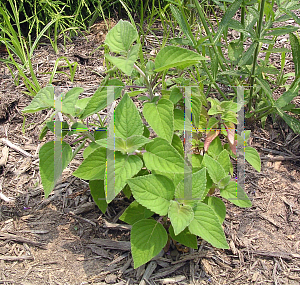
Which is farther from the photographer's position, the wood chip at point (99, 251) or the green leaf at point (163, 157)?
the wood chip at point (99, 251)

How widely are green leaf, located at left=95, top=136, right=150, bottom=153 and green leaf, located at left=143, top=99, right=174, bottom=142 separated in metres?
0.09

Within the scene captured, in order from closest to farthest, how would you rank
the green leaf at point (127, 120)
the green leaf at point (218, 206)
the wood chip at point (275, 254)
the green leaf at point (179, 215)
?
1. the green leaf at point (179, 215)
2. the green leaf at point (127, 120)
3. the green leaf at point (218, 206)
4. the wood chip at point (275, 254)

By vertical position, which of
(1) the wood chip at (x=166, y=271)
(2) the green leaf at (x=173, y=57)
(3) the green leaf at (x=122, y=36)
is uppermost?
(3) the green leaf at (x=122, y=36)

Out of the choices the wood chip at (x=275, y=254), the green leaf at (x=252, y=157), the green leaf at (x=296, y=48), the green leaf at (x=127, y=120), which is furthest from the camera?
the green leaf at (x=296, y=48)

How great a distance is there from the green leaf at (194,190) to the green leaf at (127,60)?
1.61ft

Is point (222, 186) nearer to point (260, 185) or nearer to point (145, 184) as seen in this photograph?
point (145, 184)

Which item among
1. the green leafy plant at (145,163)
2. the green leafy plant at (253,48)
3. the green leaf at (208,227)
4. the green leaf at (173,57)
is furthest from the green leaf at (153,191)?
the green leafy plant at (253,48)

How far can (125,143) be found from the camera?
136cm

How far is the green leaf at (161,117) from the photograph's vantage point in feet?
4.50

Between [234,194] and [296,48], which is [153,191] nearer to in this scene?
[234,194]

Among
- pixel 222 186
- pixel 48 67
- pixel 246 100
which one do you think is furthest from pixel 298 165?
pixel 48 67

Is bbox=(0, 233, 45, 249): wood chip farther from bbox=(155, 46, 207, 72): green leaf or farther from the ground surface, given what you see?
bbox=(155, 46, 207, 72): green leaf

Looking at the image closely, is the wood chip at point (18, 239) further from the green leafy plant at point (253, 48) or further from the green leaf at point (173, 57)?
the green leafy plant at point (253, 48)

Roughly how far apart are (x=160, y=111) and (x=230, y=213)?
0.72 m
